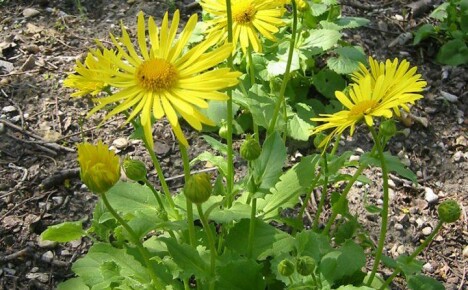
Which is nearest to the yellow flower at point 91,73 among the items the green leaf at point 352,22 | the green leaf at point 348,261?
the green leaf at point 348,261

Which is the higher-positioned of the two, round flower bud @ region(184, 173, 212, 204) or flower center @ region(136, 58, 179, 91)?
flower center @ region(136, 58, 179, 91)

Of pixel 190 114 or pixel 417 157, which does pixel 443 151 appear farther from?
pixel 190 114

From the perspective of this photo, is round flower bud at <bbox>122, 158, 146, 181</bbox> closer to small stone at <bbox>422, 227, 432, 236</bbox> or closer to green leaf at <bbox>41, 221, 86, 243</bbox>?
green leaf at <bbox>41, 221, 86, 243</bbox>

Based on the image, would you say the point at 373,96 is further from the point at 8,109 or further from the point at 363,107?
the point at 8,109

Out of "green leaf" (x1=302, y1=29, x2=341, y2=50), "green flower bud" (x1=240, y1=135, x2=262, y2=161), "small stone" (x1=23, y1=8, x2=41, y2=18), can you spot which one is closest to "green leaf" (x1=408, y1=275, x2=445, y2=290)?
"green flower bud" (x1=240, y1=135, x2=262, y2=161)

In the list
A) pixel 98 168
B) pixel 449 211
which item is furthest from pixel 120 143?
pixel 449 211

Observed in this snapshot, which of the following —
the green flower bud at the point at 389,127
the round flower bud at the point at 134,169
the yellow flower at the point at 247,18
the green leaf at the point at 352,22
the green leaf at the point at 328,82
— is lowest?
the green leaf at the point at 328,82

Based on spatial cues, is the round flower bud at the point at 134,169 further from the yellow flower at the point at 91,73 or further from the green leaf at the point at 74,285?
the green leaf at the point at 74,285
